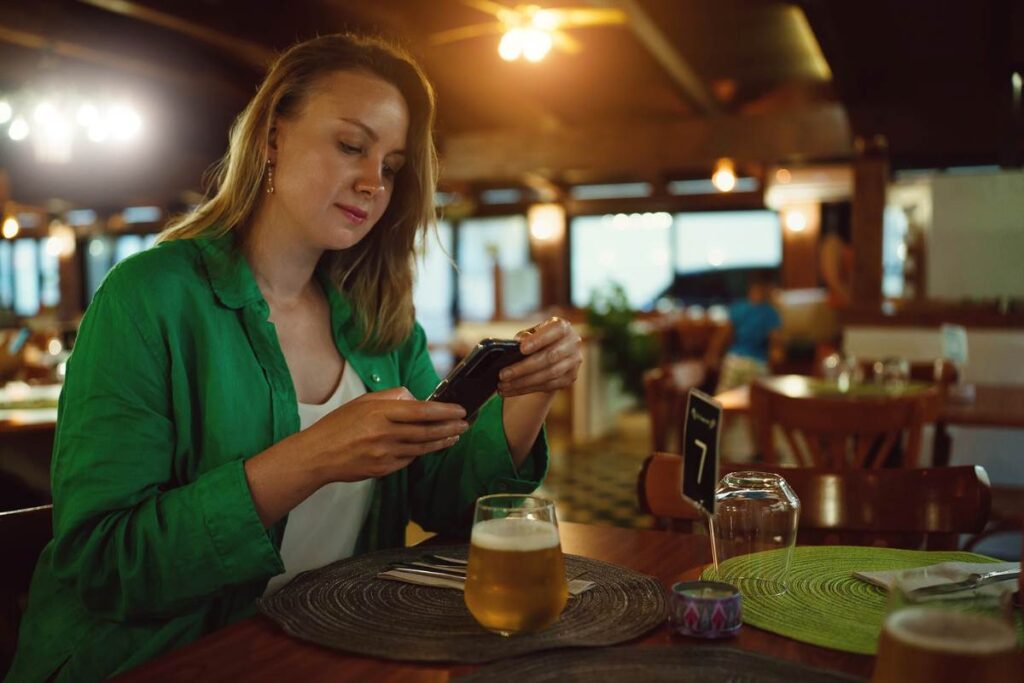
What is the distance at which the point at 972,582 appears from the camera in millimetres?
1020

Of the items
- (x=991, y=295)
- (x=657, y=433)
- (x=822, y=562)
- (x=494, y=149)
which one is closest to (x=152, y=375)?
(x=822, y=562)

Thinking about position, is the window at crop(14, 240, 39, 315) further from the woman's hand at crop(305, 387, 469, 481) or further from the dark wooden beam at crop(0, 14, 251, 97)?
the woman's hand at crop(305, 387, 469, 481)

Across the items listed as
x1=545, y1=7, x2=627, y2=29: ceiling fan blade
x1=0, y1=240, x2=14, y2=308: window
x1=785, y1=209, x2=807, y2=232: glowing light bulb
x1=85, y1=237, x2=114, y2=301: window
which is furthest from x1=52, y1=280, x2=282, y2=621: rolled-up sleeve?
x1=0, y1=240, x2=14, y2=308: window

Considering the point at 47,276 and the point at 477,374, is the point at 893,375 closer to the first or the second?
the point at 477,374

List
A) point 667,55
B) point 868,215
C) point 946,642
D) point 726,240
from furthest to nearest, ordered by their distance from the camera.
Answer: point 726,240 < point 868,215 < point 667,55 < point 946,642

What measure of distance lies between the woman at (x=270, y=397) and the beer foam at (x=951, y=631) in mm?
612

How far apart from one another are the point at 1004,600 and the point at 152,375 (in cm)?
108

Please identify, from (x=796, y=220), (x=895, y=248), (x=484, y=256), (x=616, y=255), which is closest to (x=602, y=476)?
(x=796, y=220)

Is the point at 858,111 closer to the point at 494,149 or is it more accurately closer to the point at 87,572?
the point at 494,149

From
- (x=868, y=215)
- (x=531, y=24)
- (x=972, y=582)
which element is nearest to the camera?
(x=972, y=582)

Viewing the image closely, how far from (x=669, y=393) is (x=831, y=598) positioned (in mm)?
2957

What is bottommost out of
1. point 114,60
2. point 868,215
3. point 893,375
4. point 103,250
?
point 893,375

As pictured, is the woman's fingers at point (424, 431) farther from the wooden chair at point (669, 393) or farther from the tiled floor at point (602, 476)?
the tiled floor at point (602, 476)

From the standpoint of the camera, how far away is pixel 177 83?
358 inches
